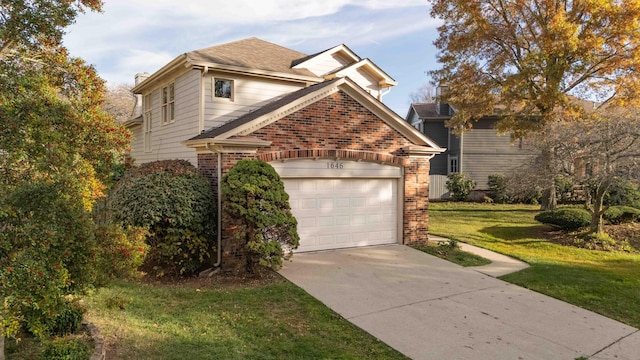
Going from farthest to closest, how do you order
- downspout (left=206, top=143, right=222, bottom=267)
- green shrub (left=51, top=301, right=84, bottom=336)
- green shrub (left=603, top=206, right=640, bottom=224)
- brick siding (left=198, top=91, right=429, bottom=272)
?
green shrub (left=603, top=206, right=640, bottom=224)
brick siding (left=198, top=91, right=429, bottom=272)
downspout (left=206, top=143, right=222, bottom=267)
green shrub (left=51, top=301, right=84, bottom=336)

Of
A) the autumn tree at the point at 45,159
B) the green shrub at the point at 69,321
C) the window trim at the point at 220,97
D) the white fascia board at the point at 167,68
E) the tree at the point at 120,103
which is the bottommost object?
the green shrub at the point at 69,321

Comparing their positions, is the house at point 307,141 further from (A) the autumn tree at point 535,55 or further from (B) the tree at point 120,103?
(B) the tree at point 120,103

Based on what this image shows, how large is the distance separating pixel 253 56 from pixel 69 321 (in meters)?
10.0

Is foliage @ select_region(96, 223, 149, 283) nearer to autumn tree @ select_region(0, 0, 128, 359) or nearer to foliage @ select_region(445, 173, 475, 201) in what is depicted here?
autumn tree @ select_region(0, 0, 128, 359)

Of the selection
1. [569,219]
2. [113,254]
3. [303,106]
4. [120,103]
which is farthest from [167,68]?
[120,103]

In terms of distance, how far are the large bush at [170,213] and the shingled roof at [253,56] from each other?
3810mm

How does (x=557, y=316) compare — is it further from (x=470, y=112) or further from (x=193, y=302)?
(x=470, y=112)

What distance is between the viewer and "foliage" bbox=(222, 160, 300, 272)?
25.9 ft

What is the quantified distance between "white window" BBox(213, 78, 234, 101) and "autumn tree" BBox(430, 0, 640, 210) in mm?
12196

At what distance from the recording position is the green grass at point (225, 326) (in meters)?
4.92

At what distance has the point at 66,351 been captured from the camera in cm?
403

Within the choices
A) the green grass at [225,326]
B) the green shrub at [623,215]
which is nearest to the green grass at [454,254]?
the green grass at [225,326]

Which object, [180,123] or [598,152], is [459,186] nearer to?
[598,152]

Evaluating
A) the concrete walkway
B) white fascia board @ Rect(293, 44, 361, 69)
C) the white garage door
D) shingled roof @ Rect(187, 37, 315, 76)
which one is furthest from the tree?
the concrete walkway
